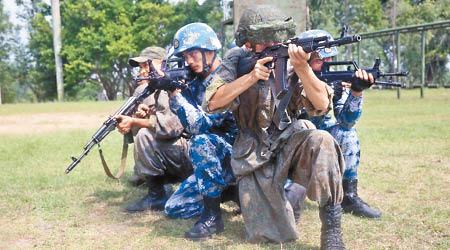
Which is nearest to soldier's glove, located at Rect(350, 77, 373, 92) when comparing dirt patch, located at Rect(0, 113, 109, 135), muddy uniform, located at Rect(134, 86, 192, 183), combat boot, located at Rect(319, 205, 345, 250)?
combat boot, located at Rect(319, 205, 345, 250)

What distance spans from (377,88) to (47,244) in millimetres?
24834

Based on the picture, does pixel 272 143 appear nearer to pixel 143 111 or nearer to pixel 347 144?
pixel 347 144

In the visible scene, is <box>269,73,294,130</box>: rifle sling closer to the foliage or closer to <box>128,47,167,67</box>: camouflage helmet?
<box>128,47,167,67</box>: camouflage helmet

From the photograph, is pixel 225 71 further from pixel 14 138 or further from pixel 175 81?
pixel 14 138

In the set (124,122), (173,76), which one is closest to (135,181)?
(124,122)

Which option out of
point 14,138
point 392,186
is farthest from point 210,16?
point 392,186

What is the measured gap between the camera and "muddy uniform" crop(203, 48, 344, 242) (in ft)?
11.1

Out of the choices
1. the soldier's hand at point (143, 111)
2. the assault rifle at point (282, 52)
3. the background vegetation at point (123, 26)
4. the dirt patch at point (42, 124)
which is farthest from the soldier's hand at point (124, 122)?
the background vegetation at point (123, 26)

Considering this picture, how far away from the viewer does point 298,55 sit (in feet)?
10.3

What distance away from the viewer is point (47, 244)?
389 centimetres

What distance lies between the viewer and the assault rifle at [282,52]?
10.1 ft

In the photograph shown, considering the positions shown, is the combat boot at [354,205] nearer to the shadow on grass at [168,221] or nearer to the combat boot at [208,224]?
the shadow on grass at [168,221]

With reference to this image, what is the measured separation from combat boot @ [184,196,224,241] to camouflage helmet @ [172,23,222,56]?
1451 mm

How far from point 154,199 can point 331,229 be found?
2.23 meters
